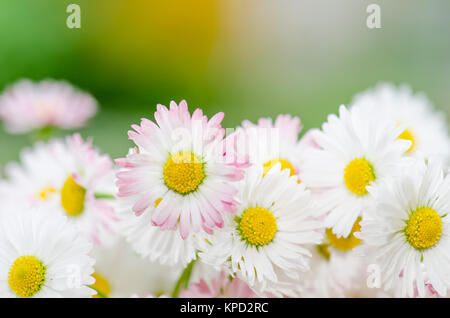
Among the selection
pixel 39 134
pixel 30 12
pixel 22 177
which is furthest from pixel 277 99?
pixel 22 177

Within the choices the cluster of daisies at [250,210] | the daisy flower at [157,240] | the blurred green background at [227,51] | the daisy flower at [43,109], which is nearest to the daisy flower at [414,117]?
the cluster of daisies at [250,210]

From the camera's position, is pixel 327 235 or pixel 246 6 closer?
pixel 327 235

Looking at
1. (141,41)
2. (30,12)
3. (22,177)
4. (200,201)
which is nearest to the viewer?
(200,201)

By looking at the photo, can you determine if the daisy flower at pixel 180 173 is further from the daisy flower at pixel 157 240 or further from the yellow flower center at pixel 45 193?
the yellow flower center at pixel 45 193

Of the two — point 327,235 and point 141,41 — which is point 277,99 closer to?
point 141,41

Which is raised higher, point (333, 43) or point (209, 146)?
point (333, 43)

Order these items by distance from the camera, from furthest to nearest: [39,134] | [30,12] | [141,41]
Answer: [141,41] → [30,12] → [39,134]

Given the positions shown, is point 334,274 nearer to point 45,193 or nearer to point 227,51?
point 45,193

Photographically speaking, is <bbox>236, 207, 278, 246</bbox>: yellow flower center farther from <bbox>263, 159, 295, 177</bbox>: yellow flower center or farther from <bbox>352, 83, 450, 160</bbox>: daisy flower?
<bbox>352, 83, 450, 160</bbox>: daisy flower
